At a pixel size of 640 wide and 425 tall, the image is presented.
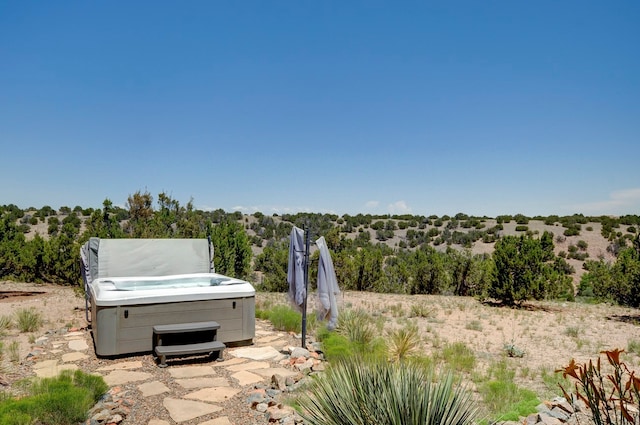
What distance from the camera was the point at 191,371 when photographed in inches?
225

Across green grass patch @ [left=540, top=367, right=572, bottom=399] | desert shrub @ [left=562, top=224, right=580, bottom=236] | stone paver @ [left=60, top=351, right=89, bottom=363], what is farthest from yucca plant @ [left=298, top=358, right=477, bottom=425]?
desert shrub @ [left=562, top=224, right=580, bottom=236]

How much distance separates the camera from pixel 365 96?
45.3 feet

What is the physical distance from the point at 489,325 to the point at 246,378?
6944 millimetres

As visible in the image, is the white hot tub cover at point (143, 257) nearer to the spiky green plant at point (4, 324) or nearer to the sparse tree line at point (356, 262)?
the spiky green plant at point (4, 324)

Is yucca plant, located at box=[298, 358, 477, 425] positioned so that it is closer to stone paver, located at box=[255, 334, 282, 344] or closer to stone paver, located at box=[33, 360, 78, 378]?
stone paver, located at box=[33, 360, 78, 378]

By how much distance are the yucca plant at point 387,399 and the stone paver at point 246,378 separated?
7.37 ft

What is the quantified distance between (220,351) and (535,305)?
11.6 metres

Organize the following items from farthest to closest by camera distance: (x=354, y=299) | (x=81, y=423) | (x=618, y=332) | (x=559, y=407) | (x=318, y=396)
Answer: (x=354, y=299), (x=618, y=332), (x=559, y=407), (x=81, y=423), (x=318, y=396)

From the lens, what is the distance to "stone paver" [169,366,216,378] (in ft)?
18.2

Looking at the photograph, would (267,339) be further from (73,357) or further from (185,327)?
(73,357)

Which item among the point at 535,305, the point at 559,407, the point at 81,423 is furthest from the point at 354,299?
the point at 81,423

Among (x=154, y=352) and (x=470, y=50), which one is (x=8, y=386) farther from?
(x=470, y=50)

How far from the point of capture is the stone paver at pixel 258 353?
6.39 meters

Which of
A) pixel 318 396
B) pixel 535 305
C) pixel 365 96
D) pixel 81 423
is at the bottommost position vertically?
pixel 535 305
